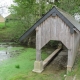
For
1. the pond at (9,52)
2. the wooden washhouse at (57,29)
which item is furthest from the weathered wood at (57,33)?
the pond at (9,52)

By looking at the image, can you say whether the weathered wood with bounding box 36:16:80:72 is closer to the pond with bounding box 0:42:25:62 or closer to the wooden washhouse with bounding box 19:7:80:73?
the wooden washhouse with bounding box 19:7:80:73

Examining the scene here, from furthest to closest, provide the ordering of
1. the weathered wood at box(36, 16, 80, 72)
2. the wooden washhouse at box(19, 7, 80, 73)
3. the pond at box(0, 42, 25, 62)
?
the pond at box(0, 42, 25, 62)
the weathered wood at box(36, 16, 80, 72)
the wooden washhouse at box(19, 7, 80, 73)

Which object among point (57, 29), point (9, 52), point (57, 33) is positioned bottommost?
point (9, 52)

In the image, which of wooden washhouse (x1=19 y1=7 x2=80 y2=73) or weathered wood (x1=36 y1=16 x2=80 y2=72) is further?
weathered wood (x1=36 y1=16 x2=80 y2=72)

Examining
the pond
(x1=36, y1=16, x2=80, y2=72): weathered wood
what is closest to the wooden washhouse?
(x1=36, y1=16, x2=80, y2=72): weathered wood

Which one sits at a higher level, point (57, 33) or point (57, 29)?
point (57, 29)

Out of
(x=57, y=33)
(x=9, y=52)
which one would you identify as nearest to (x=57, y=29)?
(x=57, y=33)

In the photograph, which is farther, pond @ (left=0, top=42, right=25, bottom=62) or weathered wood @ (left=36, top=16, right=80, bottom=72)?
pond @ (left=0, top=42, right=25, bottom=62)

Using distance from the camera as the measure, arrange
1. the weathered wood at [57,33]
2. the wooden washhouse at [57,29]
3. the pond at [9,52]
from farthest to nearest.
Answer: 1. the pond at [9,52]
2. the weathered wood at [57,33]
3. the wooden washhouse at [57,29]

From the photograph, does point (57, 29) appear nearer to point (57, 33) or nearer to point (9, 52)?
point (57, 33)

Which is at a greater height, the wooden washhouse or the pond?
the wooden washhouse

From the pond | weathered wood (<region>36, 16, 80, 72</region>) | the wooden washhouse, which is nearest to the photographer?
the wooden washhouse

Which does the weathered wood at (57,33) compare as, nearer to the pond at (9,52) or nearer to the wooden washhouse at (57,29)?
the wooden washhouse at (57,29)

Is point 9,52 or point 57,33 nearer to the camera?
point 57,33
